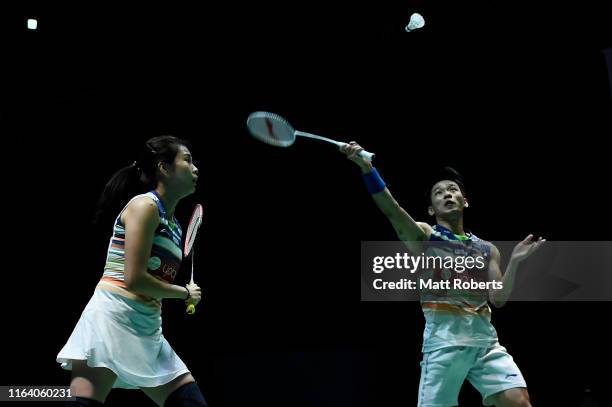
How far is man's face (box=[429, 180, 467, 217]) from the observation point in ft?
11.8

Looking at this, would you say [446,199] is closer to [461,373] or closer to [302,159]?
[461,373]

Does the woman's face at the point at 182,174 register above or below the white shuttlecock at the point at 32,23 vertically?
below

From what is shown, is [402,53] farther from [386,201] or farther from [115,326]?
[115,326]

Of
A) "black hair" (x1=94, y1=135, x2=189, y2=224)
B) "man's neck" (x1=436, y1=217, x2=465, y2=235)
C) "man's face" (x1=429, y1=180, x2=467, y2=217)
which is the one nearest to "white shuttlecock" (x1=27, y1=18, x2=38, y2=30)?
"black hair" (x1=94, y1=135, x2=189, y2=224)

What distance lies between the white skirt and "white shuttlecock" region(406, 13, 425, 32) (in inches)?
110

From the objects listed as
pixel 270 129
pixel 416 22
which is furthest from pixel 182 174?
pixel 416 22

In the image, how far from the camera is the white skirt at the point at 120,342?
2.45 m

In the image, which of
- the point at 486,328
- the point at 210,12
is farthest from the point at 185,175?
the point at 210,12

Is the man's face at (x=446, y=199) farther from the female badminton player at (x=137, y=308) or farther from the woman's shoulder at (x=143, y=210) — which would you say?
the woman's shoulder at (x=143, y=210)

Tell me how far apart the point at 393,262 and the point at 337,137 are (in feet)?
3.17

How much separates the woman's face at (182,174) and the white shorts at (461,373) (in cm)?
131

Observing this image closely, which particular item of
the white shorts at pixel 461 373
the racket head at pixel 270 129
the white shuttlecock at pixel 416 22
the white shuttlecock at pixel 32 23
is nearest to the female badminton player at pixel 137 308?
the racket head at pixel 270 129

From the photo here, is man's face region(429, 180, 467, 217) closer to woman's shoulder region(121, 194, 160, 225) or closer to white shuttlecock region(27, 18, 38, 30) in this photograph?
woman's shoulder region(121, 194, 160, 225)

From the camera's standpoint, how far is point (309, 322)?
5289mm
